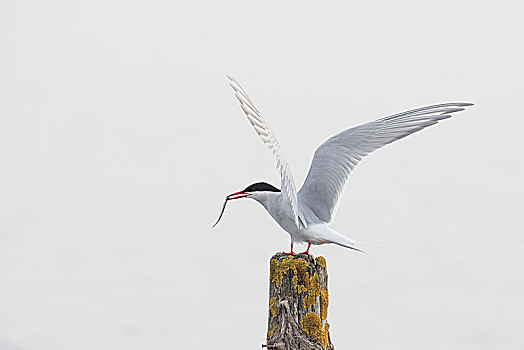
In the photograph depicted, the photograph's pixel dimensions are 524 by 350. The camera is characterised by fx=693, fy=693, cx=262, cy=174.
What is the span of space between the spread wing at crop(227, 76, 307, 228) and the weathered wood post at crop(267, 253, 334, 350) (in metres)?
0.48

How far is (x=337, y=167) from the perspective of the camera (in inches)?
214

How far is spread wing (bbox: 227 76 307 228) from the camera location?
13.7ft

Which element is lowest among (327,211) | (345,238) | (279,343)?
(279,343)

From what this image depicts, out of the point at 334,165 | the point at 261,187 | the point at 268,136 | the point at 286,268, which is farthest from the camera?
the point at 334,165

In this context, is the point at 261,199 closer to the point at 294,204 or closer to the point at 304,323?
the point at 294,204

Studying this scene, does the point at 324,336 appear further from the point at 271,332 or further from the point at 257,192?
the point at 257,192

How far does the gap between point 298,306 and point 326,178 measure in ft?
4.53

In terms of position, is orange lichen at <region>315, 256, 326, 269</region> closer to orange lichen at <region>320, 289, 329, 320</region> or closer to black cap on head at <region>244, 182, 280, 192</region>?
orange lichen at <region>320, 289, 329, 320</region>

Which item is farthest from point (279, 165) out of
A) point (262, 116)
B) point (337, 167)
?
point (337, 167)

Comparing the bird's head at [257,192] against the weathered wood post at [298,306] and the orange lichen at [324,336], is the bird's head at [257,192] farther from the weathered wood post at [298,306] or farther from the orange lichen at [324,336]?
the orange lichen at [324,336]

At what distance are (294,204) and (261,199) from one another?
1.57ft

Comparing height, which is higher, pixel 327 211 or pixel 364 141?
pixel 364 141

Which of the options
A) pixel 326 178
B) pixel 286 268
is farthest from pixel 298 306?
pixel 326 178

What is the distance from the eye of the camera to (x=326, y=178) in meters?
5.45
